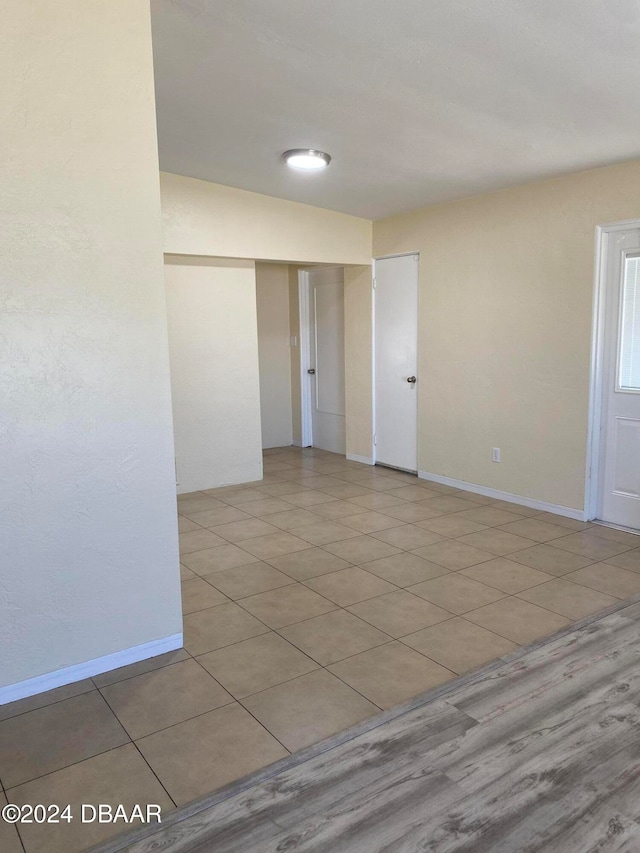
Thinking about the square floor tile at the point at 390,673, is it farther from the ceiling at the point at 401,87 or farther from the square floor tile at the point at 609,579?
the ceiling at the point at 401,87

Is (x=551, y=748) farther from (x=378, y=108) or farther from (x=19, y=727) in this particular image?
(x=378, y=108)

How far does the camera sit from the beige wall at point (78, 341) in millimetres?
2182

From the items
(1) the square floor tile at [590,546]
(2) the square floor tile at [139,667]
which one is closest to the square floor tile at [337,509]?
(1) the square floor tile at [590,546]

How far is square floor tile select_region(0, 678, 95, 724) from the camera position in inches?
90.7

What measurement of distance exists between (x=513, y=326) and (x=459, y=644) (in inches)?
104

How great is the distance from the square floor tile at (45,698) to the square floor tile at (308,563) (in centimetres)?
131

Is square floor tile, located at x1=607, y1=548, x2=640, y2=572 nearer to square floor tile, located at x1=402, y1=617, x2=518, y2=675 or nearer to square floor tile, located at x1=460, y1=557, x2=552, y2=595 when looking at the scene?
square floor tile, located at x1=460, y1=557, x2=552, y2=595

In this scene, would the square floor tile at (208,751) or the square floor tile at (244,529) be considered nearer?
the square floor tile at (208,751)

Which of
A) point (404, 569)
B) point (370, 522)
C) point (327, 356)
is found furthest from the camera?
point (327, 356)

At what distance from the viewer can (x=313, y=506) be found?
4.86 meters

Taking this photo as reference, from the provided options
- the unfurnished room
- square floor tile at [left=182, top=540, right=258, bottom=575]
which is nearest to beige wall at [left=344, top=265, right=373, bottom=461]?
the unfurnished room

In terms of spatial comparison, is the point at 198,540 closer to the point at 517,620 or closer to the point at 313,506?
the point at 313,506

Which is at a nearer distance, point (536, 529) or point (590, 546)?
point (590, 546)

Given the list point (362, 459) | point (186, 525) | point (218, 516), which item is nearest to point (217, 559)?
point (186, 525)
